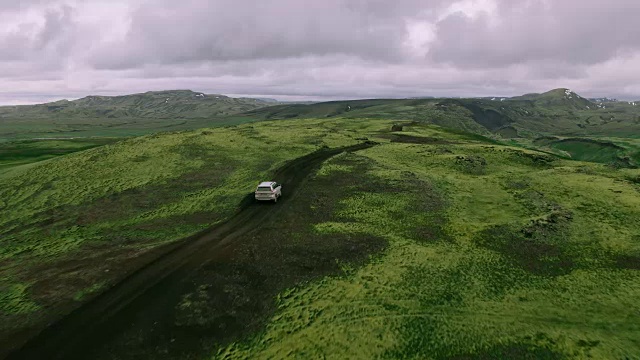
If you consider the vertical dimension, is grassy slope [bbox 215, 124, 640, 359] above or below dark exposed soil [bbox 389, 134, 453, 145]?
below

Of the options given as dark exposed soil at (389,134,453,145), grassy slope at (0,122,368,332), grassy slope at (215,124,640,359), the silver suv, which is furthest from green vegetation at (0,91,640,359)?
dark exposed soil at (389,134,453,145)

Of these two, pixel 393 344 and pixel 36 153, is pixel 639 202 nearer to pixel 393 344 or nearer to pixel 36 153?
pixel 393 344

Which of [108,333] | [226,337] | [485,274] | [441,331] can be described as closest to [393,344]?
[441,331]

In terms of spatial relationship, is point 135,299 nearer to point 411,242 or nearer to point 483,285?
point 411,242

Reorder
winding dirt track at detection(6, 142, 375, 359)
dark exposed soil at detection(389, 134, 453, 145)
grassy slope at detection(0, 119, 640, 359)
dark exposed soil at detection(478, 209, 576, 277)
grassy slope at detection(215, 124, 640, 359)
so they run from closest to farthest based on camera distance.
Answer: winding dirt track at detection(6, 142, 375, 359)
grassy slope at detection(215, 124, 640, 359)
grassy slope at detection(0, 119, 640, 359)
dark exposed soil at detection(478, 209, 576, 277)
dark exposed soil at detection(389, 134, 453, 145)

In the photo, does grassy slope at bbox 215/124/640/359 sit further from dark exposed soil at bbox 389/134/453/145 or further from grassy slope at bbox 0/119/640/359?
dark exposed soil at bbox 389/134/453/145

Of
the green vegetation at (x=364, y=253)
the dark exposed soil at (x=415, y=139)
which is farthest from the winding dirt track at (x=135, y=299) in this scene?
the dark exposed soil at (x=415, y=139)

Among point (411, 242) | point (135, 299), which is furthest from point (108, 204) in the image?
point (411, 242)

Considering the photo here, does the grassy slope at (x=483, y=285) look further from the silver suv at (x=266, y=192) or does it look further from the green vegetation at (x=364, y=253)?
the silver suv at (x=266, y=192)
